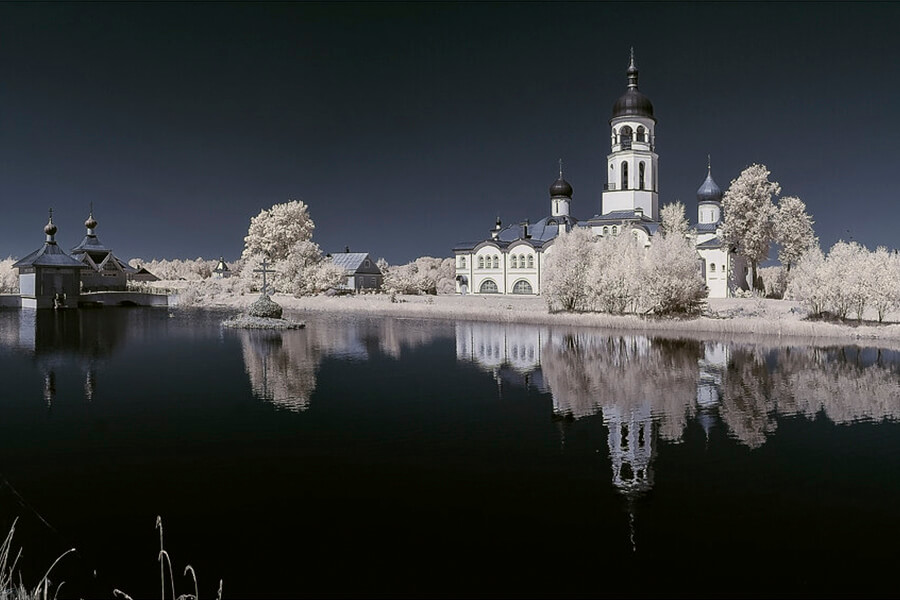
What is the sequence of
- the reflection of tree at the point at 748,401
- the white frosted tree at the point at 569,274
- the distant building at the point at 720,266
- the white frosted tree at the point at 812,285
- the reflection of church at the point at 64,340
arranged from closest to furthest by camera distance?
the reflection of tree at the point at 748,401
the reflection of church at the point at 64,340
the white frosted tree at the point at 812,285
the white frosted tree at the point at 569,274
the distant building at the point at 720,266

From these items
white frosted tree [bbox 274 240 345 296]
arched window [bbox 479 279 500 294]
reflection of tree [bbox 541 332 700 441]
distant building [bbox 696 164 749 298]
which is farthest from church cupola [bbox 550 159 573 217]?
reflection of tree [bbox 541 332 700 441]

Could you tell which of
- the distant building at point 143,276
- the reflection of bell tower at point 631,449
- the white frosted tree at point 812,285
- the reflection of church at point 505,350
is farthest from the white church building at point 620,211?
the reflection of bell tower at point 631,449

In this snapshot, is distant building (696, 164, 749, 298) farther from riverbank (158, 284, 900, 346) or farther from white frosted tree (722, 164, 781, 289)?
riverbank (158, 284, 900, 346)

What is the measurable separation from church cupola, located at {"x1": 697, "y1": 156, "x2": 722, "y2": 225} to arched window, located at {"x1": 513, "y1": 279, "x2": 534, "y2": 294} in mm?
21124

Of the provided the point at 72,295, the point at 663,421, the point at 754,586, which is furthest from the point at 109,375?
the point at 72,295

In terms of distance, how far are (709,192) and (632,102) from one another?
13738 millimetres

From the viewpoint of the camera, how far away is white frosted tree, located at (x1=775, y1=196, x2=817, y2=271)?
2148 inches

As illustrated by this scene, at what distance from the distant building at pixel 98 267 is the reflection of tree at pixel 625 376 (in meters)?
59.3

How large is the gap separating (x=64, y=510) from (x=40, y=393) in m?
10.6

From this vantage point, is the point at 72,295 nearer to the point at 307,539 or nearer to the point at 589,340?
the point at 589,340

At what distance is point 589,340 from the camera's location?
32594 millimetres

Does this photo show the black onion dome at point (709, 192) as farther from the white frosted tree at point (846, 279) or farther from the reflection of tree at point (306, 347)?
the reflection of tree at point (306, 347)

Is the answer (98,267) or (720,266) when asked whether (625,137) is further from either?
(98,267)

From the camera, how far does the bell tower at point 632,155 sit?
6769cm
